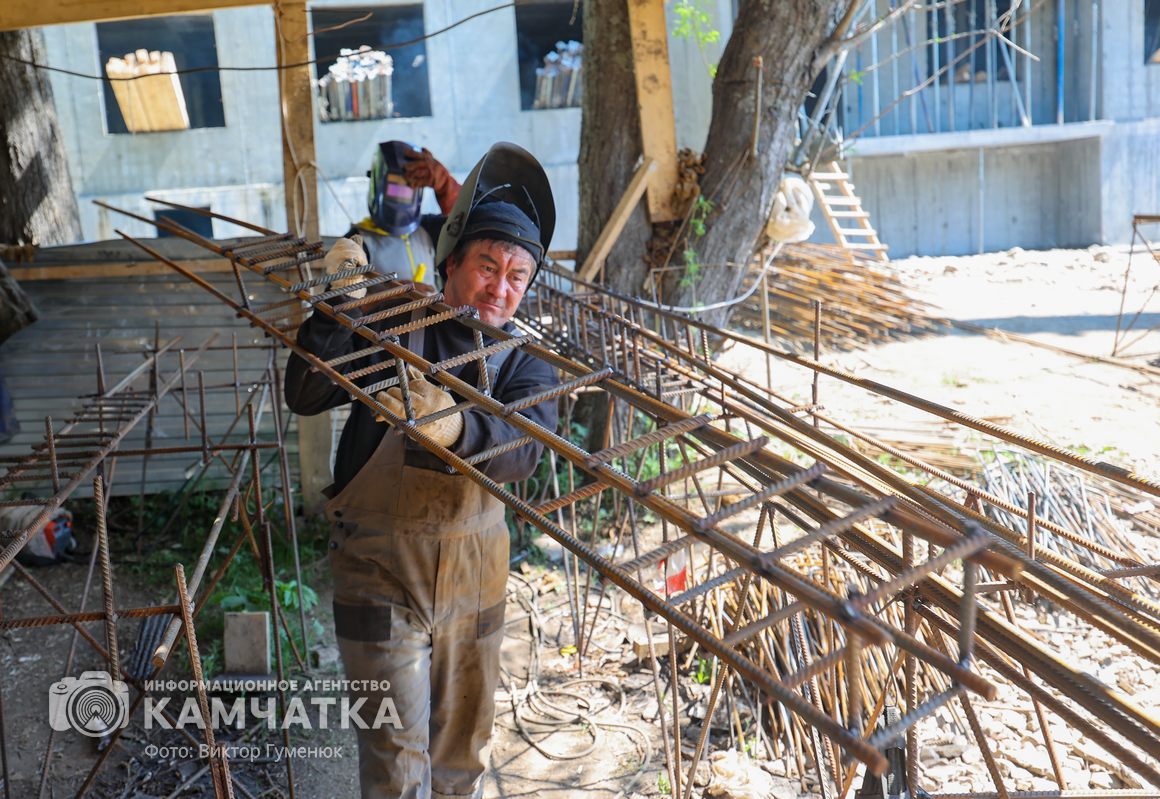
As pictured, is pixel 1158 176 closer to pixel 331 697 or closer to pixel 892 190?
pixel 892 190

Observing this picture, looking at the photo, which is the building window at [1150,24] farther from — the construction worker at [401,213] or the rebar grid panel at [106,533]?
the rebar grid panel at [106,533]

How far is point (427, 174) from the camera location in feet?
13.4

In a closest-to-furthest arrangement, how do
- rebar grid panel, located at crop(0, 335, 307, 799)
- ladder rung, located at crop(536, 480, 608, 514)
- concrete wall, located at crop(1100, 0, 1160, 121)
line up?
1. ladder rung, located at crop(536, 480, 608, 514)
2. rebar grid panel, located at crop(0, 335, 307, 799)
3. concrete wall, located at crop(1100, 0, 1160, 121)

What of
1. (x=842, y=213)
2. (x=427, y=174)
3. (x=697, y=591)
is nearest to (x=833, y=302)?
(x=842, y=213)

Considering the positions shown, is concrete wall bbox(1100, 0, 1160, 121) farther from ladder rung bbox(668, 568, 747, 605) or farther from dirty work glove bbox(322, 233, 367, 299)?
ladder rung bbox(668, 568, 747, 605)

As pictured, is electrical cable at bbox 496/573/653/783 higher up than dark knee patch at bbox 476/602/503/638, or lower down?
lower down

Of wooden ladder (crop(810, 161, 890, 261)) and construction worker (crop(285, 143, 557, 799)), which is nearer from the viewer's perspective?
construction worker (crop(285, 143, 557, 799))

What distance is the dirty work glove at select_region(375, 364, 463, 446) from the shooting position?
7.09ft

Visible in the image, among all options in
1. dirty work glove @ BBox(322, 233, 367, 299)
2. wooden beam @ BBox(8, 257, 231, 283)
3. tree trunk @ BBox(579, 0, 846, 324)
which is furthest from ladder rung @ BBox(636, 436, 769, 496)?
wooden beam @ BBox(8, 257, 231, 283)

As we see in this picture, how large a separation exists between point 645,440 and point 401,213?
2.73 metres

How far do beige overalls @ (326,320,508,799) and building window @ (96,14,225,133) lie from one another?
10.9 metres

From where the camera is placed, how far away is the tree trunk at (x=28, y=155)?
639cm

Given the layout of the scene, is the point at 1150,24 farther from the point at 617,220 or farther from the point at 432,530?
the point at 432,530

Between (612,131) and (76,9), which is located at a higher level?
(76,9)
